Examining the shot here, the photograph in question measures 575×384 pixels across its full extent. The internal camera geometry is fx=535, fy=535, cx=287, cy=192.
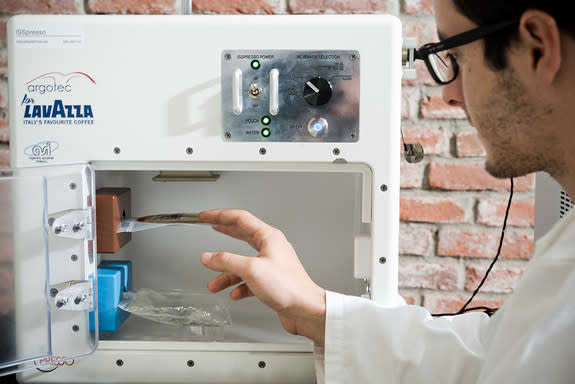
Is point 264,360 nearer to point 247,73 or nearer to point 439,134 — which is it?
point 247,73

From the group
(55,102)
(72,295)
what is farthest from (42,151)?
(72,295)

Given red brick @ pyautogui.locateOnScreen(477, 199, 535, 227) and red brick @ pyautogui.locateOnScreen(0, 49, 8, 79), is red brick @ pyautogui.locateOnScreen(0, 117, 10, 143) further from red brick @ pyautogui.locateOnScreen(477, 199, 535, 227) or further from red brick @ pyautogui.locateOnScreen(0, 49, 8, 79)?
red brick @ pyautogui.locateOnScreen(477, 199, 535, 227)

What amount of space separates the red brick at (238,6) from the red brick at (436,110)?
37cm

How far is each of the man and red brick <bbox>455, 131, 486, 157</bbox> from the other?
44 centimetres

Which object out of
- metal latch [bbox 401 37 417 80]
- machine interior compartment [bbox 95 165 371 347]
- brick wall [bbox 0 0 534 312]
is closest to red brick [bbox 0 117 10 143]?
brick wall [bbox 0 0 534 312]

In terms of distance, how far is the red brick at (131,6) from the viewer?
1137 millimetres

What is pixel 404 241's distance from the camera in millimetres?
1183

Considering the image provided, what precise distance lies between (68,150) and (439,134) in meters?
0.77

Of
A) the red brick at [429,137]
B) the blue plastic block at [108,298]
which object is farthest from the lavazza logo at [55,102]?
the red brick at [429,137]

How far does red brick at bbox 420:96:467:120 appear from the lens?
3.76 feet

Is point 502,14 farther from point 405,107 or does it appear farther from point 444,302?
point 444,302

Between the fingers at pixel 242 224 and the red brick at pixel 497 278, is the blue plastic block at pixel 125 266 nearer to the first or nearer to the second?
the fingers at pixel 242 224

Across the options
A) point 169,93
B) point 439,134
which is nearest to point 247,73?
point 169,93

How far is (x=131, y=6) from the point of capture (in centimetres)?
114
